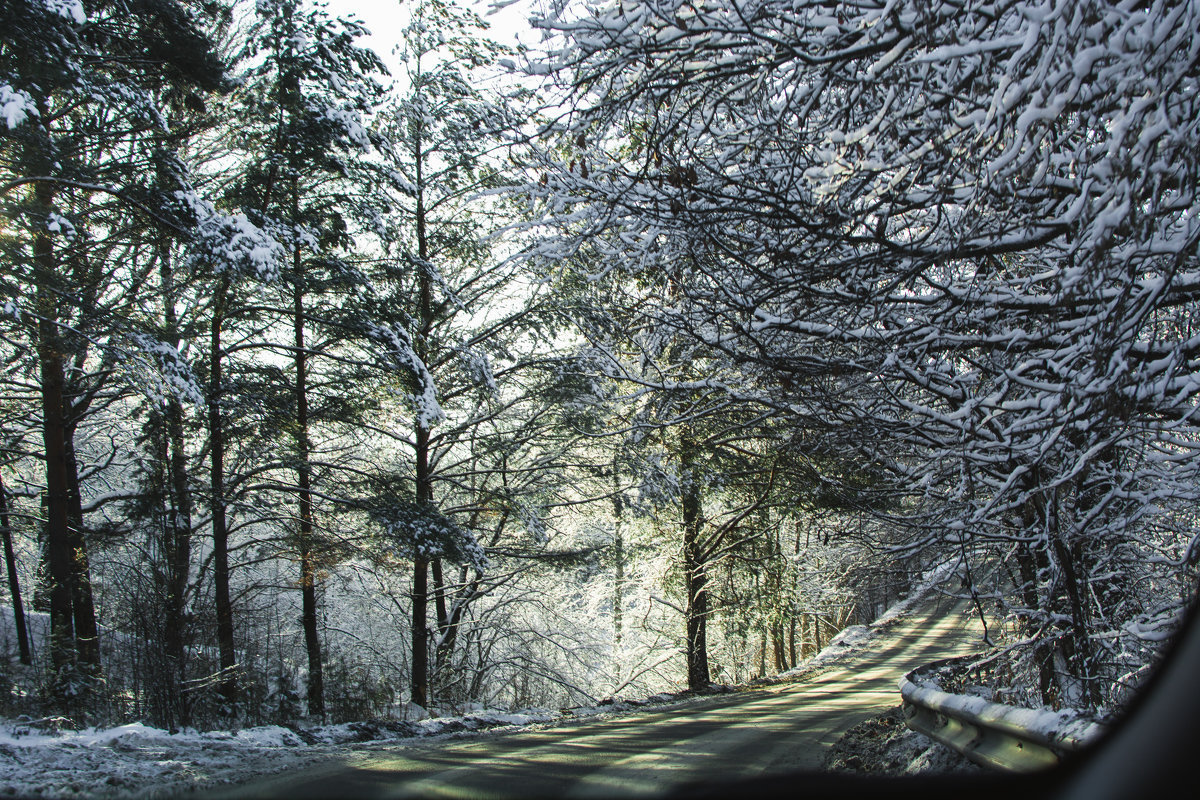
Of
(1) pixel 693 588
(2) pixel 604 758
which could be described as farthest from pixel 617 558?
(2) pixel 604 758

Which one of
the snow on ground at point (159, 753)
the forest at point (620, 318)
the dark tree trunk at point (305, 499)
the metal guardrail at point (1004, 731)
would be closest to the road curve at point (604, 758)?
the snow on ground at point (159, 753)

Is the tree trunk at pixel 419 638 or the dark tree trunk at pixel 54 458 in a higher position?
the dark tree trunk at pixel 54 458

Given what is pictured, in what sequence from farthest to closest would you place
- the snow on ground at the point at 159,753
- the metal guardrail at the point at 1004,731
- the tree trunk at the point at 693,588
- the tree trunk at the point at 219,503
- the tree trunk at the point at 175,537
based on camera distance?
the tree trunk at the point at 693,588 < the tree trunk at the point at 219,503 < the tree trunk at the point at 175,537 < the snow on ground at the point at 159,753 < the metal guardrail at the point at 1004,731

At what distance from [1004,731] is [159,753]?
5695 millimetres

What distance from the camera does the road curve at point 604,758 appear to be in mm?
3438

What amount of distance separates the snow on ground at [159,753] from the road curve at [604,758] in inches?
19.4

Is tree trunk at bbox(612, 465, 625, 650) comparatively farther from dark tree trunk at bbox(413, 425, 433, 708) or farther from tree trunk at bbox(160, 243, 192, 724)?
tree trunk at bbox(160, 243, 192, 724)

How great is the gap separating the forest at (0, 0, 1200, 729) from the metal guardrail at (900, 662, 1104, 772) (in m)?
1.05

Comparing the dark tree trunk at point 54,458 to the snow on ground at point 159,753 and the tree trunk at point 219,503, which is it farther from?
the snow on ground at point 159,753

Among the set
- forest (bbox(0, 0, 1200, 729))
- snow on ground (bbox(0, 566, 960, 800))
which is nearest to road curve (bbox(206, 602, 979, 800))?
snow on ground (bbox(0, 566, 960, 800))

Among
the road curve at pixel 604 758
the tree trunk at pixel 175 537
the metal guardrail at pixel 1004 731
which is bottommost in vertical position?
the road curve at pixel 604 758

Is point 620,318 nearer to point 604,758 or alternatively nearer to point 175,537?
point 604,758

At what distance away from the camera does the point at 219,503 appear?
10211mm

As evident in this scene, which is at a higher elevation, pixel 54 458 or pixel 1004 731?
pixel 54 458
